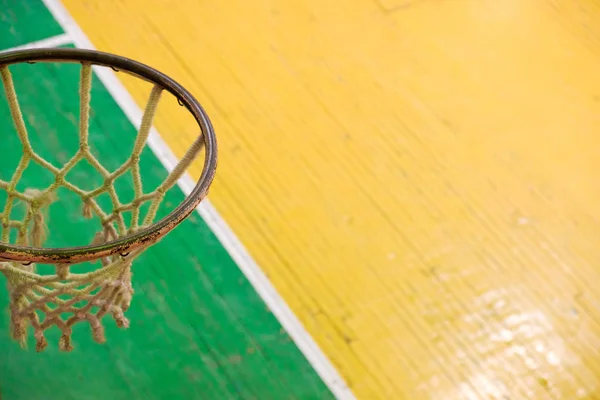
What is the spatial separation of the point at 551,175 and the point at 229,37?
1497mm

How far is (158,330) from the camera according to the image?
191 cm

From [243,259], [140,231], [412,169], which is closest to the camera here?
[140,231]

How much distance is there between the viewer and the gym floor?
6.39 ft

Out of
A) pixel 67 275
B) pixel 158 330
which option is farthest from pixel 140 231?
pixel 158 330

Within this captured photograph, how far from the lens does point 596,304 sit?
2.24 metres

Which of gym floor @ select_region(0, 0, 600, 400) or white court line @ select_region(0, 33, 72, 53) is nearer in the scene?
gym floor @ select_region(0, 0, 600, 400)

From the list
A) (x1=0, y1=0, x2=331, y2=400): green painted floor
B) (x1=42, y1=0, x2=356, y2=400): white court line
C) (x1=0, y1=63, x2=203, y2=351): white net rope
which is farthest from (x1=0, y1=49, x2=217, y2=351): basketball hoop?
(x1=42, y1=0, x2=356, y2=400): white court line

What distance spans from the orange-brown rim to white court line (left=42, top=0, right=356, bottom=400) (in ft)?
2.77

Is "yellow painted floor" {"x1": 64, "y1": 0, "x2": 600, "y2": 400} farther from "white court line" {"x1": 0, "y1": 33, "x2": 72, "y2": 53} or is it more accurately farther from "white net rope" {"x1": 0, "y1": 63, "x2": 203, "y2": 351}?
"white net rope" {"x1": 0, "y1": 63, "x2": 203, "y2": 351}

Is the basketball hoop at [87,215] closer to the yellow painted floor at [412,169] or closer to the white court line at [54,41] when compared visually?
the yellow painted floor at [412,169]

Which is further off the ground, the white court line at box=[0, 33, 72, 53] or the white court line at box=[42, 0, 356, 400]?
the white court line at box=[0, 33, 72, 53]

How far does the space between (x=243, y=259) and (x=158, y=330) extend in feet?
1.24

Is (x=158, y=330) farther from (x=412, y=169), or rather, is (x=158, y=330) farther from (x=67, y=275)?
(x=412, y=169)

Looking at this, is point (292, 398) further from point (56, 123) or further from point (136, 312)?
point (56, 123)
